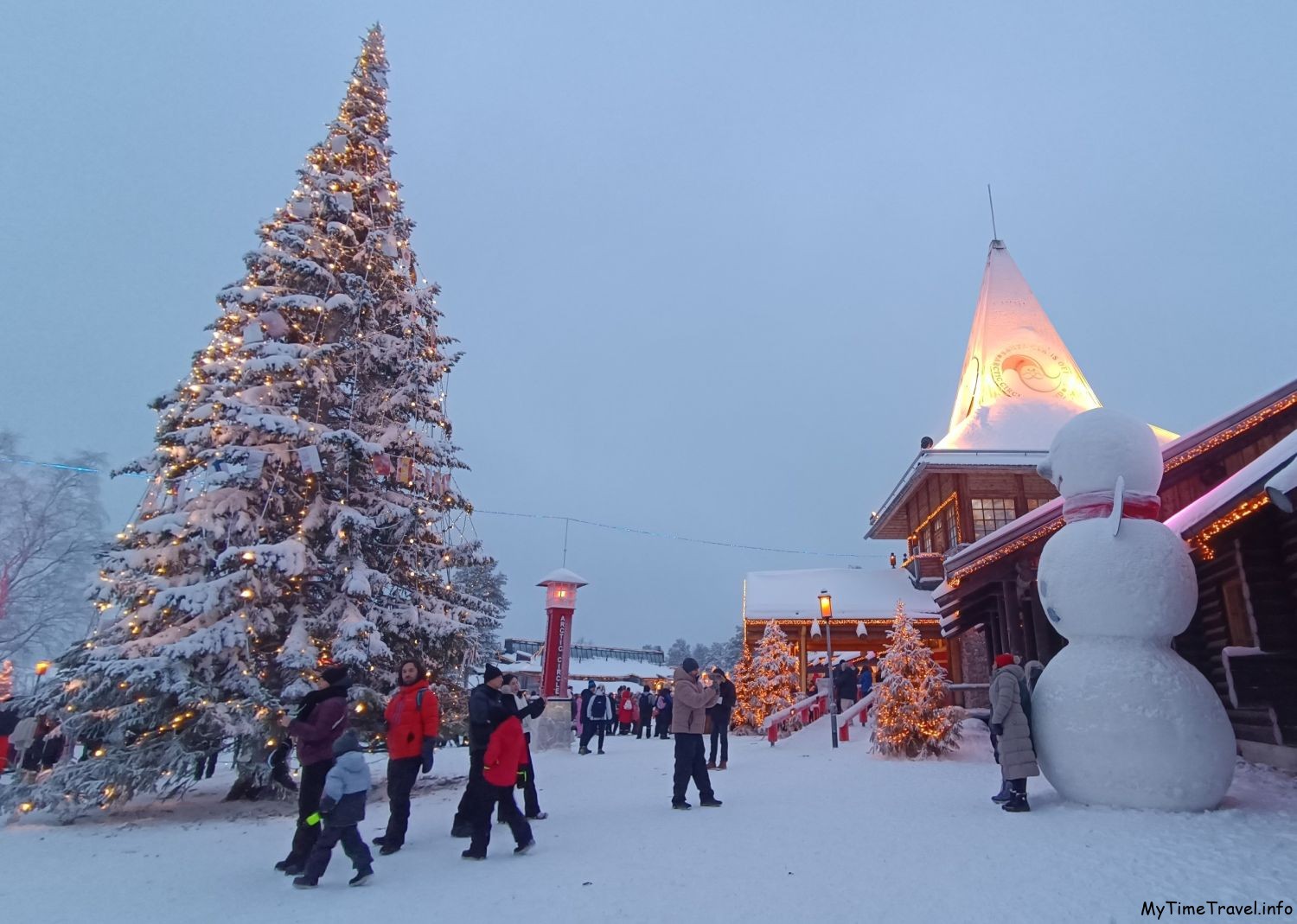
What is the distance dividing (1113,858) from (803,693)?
1909 centimetres

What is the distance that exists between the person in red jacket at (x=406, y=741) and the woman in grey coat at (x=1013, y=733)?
545 centimetres

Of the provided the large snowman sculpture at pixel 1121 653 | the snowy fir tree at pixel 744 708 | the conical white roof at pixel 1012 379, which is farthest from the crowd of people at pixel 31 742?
the conical white roof at pixel 1012 379

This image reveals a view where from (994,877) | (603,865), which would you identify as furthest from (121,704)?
(994,877)

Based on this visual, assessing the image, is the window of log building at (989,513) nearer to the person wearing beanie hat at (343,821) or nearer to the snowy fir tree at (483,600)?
the snowy fir tree at (483,600)

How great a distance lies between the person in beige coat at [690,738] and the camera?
26.1 feet

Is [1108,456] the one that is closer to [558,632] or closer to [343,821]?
[343,821]

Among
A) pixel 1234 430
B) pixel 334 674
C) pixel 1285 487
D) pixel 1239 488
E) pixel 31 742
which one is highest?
pixel 1234 430

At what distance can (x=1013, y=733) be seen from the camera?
7.09 meters

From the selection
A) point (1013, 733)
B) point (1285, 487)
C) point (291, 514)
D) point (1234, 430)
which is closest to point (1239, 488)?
point (1285, 487)

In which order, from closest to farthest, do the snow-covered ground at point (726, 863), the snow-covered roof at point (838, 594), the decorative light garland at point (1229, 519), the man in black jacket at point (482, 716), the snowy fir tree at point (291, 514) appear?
1. the snow-covered ground at point (726, 863)
2. the man in black jacket at point (482, 716)
3. the decorative light garland at point (1229, 519)
4. the snowy fir tree at point (291, 514)
5. the snow-covered roof at point (838, 594)

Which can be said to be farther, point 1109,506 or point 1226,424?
point 1226,424

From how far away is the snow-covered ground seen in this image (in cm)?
Answer: 440

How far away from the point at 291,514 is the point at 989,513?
18.7m

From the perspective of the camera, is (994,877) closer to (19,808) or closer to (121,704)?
(121,704)
